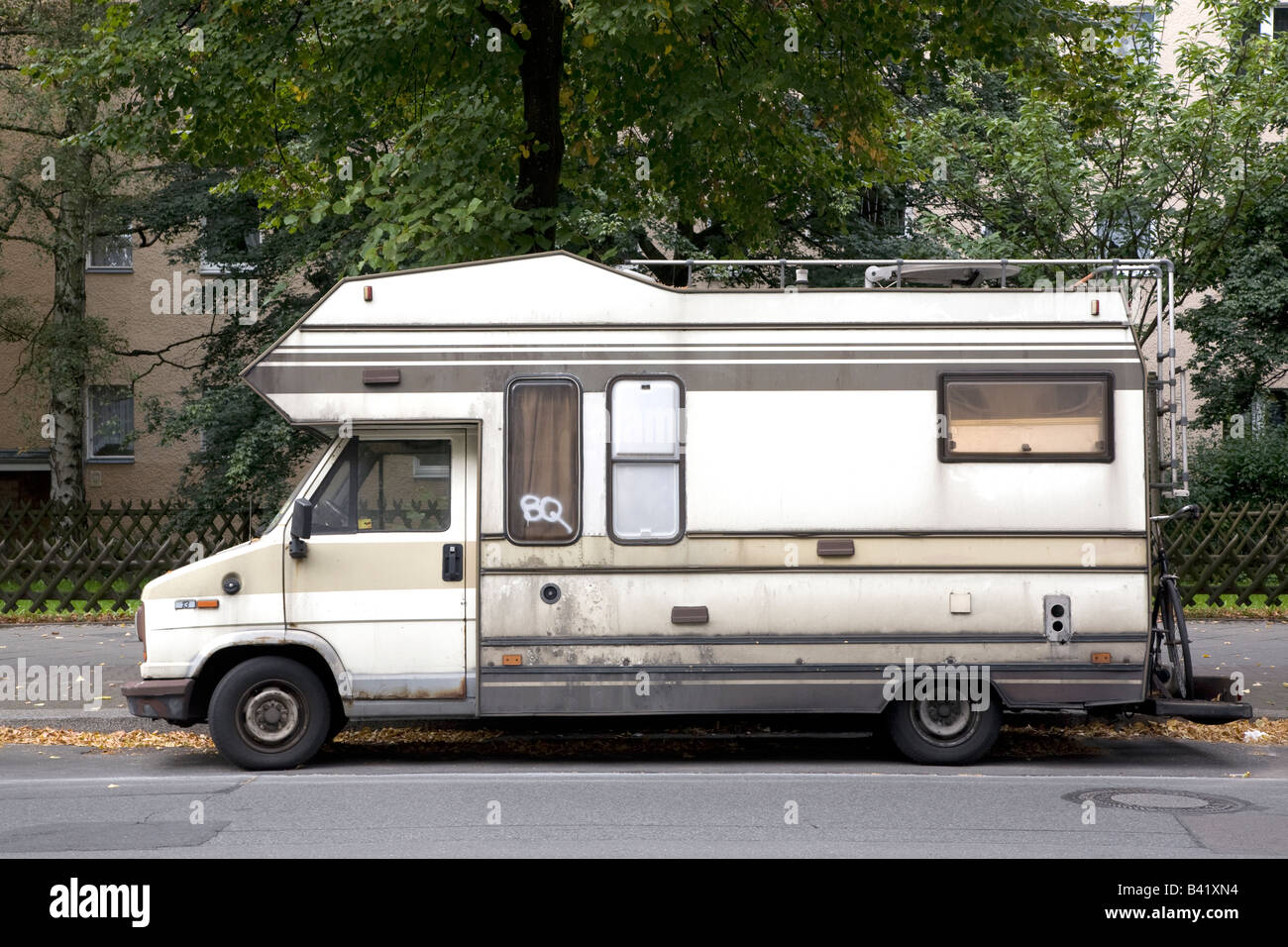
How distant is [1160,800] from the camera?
27.7ft

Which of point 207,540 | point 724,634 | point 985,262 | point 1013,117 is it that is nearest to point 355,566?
point 724,634

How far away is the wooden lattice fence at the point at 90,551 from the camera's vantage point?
2039cm

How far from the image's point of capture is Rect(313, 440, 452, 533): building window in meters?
9.48

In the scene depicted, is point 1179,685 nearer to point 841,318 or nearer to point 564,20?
point 841,318

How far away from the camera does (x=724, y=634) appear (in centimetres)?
944

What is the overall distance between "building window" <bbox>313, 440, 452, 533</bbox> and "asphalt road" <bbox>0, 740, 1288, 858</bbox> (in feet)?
5.42

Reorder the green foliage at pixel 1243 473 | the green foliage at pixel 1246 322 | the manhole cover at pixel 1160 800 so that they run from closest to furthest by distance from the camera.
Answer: the manhole cover at pixel 1160 800 < the green foliage at pixel 1243 473 < the green foliage at pixel 1246 322

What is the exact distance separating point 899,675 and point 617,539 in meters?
2.07

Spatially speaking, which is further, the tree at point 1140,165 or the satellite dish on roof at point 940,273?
the tree at point 1140,165

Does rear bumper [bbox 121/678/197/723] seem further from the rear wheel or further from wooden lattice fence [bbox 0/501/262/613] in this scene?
wooden lattice fence [bbox 0/501/262/613]

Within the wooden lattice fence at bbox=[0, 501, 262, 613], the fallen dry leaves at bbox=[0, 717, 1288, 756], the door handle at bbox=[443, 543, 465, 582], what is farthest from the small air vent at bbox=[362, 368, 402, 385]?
the wooden lattice fence at bbox=[0, 501, 262, 613]

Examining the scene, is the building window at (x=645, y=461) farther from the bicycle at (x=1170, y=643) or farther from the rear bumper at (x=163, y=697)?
the bicycle at (x=1170, y=643)

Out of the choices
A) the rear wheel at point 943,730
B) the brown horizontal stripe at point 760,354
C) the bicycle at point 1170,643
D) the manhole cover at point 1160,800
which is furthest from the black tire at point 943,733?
the brown horizontal stripe at point 760,354

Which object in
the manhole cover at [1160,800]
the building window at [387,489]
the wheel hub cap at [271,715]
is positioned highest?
the building window at [387,489]
